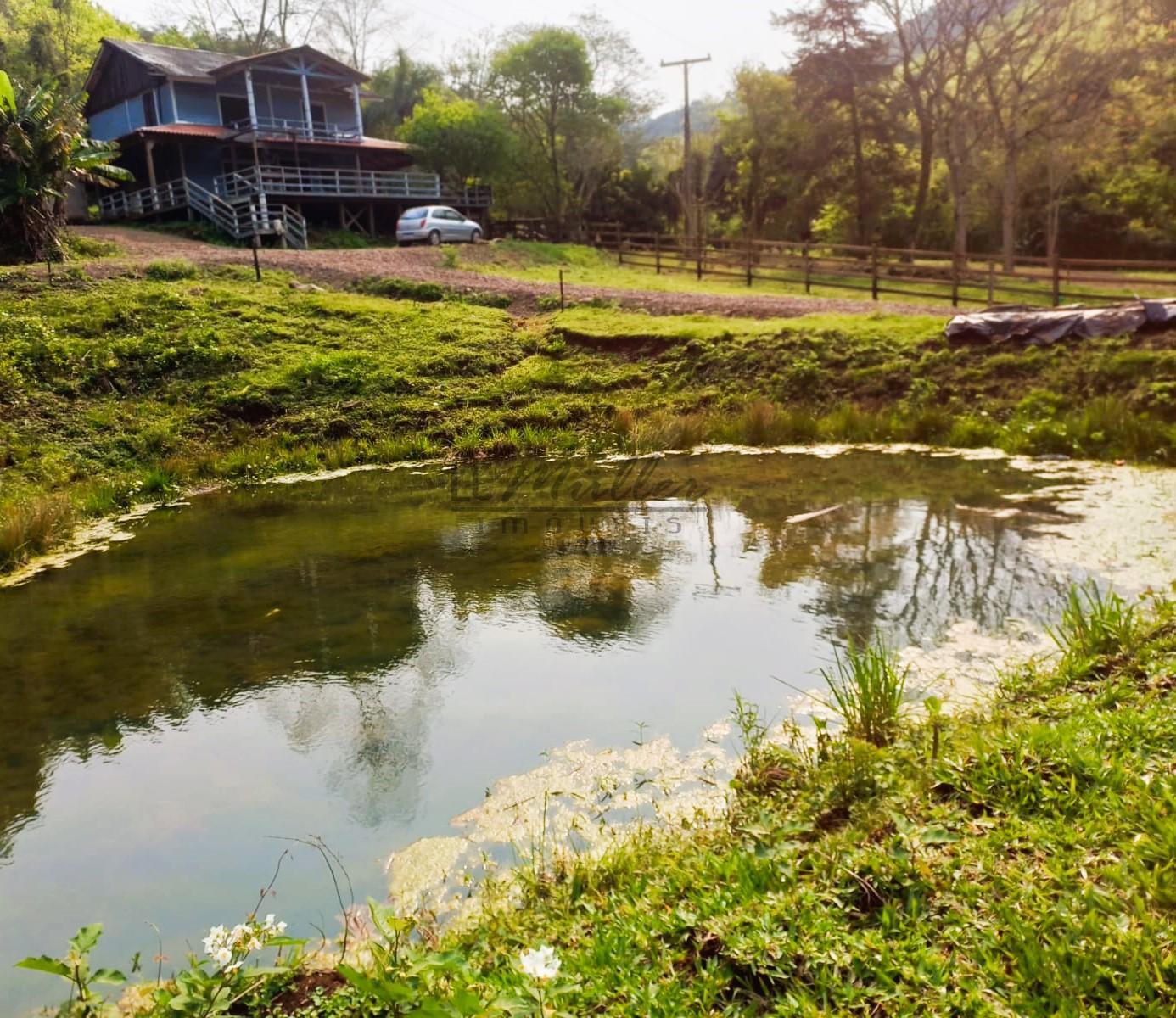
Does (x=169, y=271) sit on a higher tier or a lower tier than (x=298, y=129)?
lower

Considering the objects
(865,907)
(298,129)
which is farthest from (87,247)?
(865,907)

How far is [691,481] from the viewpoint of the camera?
1188 cm

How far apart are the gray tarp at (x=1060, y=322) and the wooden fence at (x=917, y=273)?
166 inches

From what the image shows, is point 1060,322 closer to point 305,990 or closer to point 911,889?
point 911,889

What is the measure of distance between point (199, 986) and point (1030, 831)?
9.98ft

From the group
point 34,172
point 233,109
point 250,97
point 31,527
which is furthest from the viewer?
point 233,109

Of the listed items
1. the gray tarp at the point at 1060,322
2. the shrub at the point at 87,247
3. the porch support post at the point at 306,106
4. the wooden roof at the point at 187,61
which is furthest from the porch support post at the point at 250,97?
the gray tarp at the point at 1060,322

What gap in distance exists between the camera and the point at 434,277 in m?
22.4

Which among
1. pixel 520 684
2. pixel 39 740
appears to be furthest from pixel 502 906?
pixel 39 740

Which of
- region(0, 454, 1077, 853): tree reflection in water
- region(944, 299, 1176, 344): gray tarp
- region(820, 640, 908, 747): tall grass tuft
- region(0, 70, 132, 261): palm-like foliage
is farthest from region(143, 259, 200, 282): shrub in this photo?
region(820, 640, 908, 747): tall grass tuft

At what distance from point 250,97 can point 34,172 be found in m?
15.2

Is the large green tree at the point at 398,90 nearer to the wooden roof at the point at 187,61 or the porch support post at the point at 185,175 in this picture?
the wooden roof at the point at 187,61

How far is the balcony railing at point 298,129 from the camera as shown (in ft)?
112

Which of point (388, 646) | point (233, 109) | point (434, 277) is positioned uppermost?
point (233, 109)
